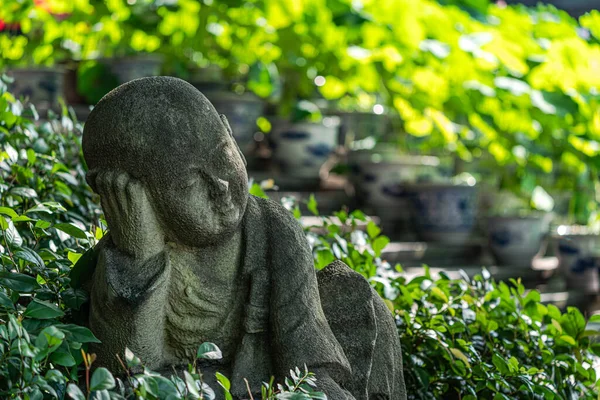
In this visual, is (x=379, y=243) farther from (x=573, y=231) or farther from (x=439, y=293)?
(x=573, y=231)

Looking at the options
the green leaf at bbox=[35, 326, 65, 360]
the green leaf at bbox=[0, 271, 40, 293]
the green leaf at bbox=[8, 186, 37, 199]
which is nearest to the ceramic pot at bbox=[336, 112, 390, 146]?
the green leaf at bbox=[8, 186, 37, 199]

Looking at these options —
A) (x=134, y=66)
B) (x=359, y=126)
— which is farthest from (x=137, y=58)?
(x=359, y=126)

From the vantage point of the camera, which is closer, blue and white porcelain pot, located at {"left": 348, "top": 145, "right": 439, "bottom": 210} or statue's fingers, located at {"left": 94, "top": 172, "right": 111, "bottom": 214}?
statue's fingers, located at {"left": 94, "top": 172, "right": 111, "bottom": 214}

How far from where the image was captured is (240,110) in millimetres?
4051

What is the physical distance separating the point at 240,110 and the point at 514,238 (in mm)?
1732

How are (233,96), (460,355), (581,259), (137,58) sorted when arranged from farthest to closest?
(581,259)
(233,96)
(137,58)
(460,355)

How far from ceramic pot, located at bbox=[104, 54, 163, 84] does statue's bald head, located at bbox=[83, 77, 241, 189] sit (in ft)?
8.57

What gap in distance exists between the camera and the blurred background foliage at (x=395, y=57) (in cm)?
423

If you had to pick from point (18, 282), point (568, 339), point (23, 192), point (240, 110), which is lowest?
point (240, 110)

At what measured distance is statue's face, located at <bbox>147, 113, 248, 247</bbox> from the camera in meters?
1.34

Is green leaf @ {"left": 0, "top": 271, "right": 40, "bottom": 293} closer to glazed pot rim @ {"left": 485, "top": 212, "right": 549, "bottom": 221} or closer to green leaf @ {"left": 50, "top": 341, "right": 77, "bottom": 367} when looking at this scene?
green leaf @ {"left": 50, "top": 341, "right": 77, "bottom": 367}

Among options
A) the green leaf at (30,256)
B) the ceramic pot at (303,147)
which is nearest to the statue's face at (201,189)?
the green leaf at (30,256)

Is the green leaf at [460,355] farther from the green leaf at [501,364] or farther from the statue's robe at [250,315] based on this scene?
the statue's robe at [250,315]

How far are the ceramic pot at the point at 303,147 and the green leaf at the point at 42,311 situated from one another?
2.98 meters
